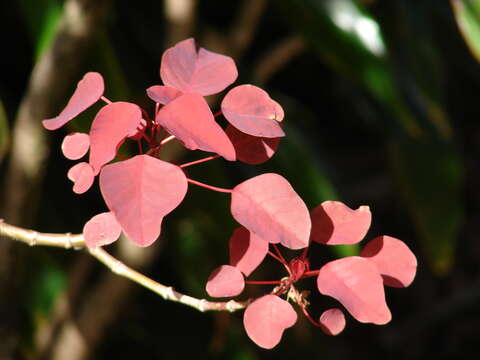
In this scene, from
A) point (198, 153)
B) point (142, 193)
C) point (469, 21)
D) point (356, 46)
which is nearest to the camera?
point (142, 193)

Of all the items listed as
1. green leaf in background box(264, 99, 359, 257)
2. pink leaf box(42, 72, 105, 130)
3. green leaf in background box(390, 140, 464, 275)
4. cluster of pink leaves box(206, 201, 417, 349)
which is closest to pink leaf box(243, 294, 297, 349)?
cluster of pink leaves box(206, 201, 417, 349)

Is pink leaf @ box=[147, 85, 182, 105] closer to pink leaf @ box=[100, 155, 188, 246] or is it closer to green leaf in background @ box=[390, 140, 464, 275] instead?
pink leaf @ box=[100, 155, 188, 246]

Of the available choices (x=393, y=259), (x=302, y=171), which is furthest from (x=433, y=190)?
(x=393, y=259)

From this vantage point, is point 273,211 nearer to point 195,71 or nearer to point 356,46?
point 195,71

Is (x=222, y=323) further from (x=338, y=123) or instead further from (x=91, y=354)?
(x=338, y=123)

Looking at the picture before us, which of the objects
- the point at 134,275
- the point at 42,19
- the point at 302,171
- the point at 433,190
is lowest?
the point at 433,190

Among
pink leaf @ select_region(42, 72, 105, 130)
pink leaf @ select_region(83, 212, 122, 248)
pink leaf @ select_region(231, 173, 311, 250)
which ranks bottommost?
pink leaf @ select_region(83, 212, 122, 248)
